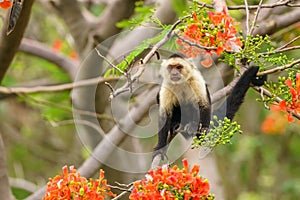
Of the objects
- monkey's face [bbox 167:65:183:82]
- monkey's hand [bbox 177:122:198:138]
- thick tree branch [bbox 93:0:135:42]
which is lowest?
monkey's hand [bbox 177:122:198:138]

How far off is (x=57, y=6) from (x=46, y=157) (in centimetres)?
393

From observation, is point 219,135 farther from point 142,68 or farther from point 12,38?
point 12,38

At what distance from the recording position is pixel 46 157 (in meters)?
10.9

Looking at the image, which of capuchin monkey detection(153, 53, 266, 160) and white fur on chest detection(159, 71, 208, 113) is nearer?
capuchin monkey detection(153, 53, 266, 160)

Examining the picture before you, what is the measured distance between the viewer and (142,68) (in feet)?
10.0

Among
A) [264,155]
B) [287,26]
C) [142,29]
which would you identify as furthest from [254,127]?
[287,26]

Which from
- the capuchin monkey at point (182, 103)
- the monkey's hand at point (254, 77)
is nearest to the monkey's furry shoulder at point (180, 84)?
the capuchin monkey at point (182, 103)

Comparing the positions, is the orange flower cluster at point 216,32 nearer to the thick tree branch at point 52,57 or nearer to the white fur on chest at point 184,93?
the white fur on chest at point 184,93

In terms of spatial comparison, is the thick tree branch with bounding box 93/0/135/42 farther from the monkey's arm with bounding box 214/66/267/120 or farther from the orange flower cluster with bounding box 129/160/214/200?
the orange flower cluster with bounding box 129/160/214/200

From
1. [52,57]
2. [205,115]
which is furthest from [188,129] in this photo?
[52,57]

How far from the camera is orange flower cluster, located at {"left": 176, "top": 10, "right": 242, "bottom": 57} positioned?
3422 mm

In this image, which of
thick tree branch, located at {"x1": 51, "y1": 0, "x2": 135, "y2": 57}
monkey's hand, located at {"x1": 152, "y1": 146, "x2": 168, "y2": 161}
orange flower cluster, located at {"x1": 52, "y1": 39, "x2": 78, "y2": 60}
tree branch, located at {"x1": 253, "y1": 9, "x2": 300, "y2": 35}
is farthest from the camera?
orange flower cluster, located at {"x1": 52, "y1": 39, "x2": 78, "y2": 60}

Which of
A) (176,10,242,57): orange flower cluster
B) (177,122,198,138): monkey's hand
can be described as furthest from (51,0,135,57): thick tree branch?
(176,10,242,57): orange flower cluster

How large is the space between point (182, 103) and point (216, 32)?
1.40m
